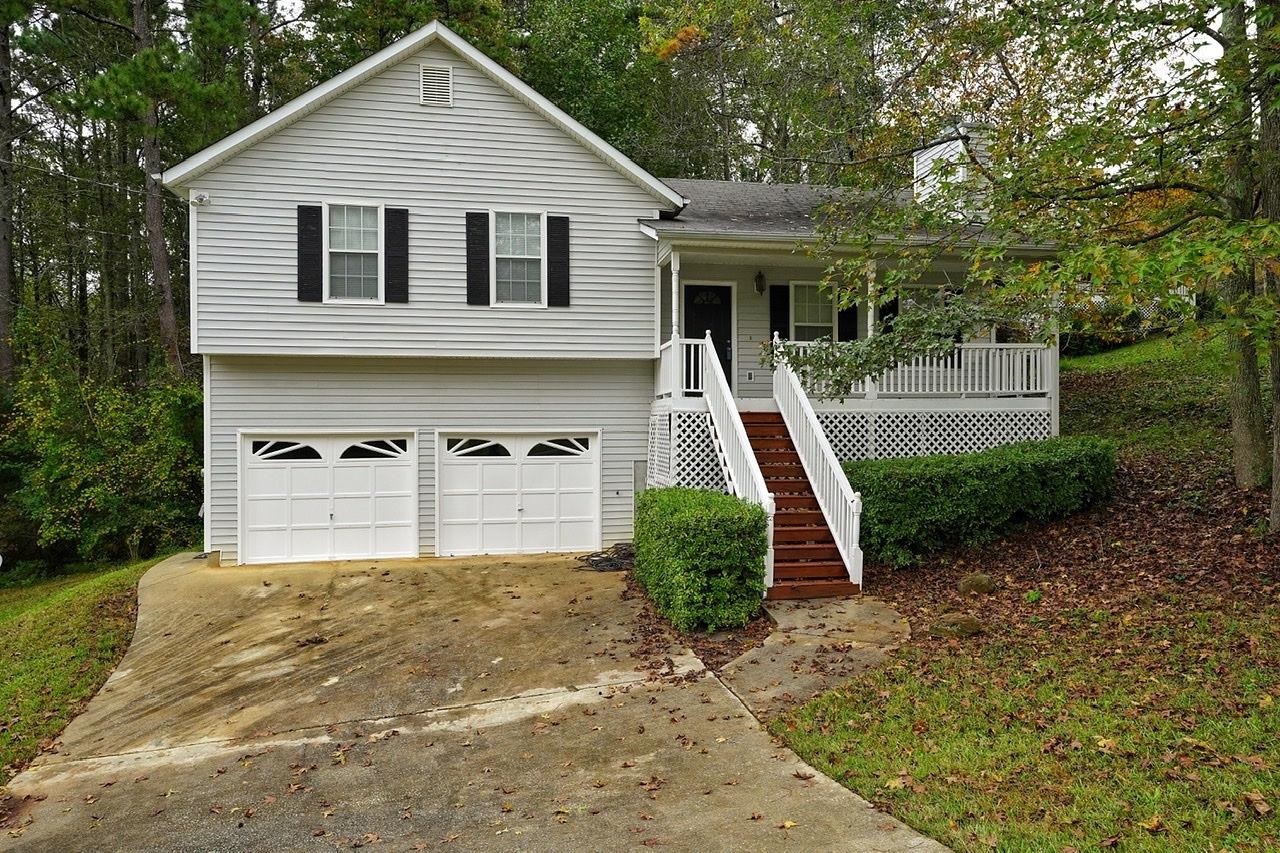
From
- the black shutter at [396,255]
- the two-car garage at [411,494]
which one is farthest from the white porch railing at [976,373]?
the black shutter at [396,255]

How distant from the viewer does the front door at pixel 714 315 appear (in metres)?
13.5

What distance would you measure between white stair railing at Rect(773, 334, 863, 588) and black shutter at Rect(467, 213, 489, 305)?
14.6 ft

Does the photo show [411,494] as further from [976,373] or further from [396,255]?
[976,373]

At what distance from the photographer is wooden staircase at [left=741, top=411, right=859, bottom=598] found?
902 centimetres

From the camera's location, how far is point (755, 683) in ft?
22.3

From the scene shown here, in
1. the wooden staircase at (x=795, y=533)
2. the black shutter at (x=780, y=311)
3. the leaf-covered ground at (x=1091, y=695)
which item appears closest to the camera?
the leaf-covered ground at (x=1091, y=695)

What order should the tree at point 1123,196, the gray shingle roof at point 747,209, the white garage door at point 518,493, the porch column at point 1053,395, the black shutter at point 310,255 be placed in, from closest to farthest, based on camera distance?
1. the tree at point 1123,196
2. the black shutter at point 310,255
3. the gray shingle roof at point 747,209
4. the porch column at point 1053,395
5. the white garage door at point 518,493

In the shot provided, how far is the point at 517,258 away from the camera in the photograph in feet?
39.6

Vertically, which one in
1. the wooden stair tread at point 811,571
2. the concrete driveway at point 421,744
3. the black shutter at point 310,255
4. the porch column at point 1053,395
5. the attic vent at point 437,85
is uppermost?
the attic vent at point 437,85

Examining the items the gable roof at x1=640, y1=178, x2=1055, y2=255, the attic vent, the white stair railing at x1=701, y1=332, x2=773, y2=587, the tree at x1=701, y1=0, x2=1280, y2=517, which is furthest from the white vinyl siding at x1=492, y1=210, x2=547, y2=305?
the tree at x1=701, y1=0, x2=1280, y2=517

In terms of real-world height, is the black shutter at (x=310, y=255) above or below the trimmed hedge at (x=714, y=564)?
above

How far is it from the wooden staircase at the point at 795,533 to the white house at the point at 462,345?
0.08 m

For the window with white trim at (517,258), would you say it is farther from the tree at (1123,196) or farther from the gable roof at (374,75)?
the tree at (1123,196)

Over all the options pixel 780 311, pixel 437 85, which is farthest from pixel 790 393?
pixel 437 85
